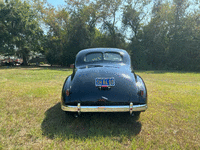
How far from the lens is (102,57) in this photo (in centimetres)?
402

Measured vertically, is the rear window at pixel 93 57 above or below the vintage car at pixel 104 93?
above

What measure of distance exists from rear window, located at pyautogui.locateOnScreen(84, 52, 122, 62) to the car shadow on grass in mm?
1457

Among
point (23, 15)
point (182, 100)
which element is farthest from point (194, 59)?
point (23, 15)

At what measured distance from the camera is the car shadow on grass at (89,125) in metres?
2.76

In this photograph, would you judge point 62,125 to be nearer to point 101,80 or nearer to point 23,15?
point 101,80

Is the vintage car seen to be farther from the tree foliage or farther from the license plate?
the tree foliage

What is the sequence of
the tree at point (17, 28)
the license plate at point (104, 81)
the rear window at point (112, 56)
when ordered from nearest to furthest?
the license plate at point (104, 81) < the rear window at point (112, 56) < the tree at point (17, 28)

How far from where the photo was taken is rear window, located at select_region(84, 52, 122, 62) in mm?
4008

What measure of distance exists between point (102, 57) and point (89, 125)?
182cm

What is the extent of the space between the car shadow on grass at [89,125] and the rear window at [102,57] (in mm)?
1457

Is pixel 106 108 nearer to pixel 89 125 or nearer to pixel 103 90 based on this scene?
pixel 103 90

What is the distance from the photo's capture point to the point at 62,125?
312cm

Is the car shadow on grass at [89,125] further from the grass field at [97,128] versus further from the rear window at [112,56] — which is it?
the rear window at [112,56]

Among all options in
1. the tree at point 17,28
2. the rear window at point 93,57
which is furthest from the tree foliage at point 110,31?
the rear window at point 93,57
